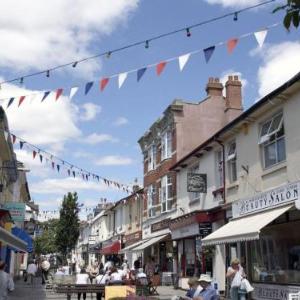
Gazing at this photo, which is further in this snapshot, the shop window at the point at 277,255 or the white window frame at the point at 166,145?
the white window frame at the point at 166,145

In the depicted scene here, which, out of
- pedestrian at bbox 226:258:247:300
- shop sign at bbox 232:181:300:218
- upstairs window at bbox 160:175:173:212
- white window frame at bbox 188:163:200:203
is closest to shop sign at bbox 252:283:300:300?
Result: pedestrian at bbox 226:258:247:300

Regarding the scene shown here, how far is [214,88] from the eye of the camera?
32.3 m

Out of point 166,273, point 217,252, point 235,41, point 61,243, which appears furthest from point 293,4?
point 61,243

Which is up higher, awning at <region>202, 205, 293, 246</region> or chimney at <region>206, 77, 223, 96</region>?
chimney at <region>206, 77, 223, 96</region>

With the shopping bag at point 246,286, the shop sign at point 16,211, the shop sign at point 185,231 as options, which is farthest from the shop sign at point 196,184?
the shopping bag at point 246,286

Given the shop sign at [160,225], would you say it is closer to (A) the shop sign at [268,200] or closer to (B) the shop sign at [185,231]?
(B) the shop sign at [185,231]

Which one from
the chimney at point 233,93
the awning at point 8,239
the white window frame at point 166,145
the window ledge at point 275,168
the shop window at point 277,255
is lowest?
the shop window at point 277,255

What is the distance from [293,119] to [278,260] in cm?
423

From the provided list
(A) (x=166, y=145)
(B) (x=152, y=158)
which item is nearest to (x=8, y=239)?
(A) (x=166, y=145)

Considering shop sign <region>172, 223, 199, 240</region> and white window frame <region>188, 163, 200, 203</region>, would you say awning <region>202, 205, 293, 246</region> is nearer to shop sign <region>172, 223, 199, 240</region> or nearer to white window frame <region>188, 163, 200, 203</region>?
shop sign <region>172, 223, 199, 240</region>

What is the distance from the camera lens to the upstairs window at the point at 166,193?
30047 mm

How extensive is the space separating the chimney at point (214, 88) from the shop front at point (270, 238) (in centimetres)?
1594

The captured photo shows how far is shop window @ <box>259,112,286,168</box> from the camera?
16703 millimetres

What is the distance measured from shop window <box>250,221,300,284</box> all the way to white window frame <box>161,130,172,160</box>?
1484cm
